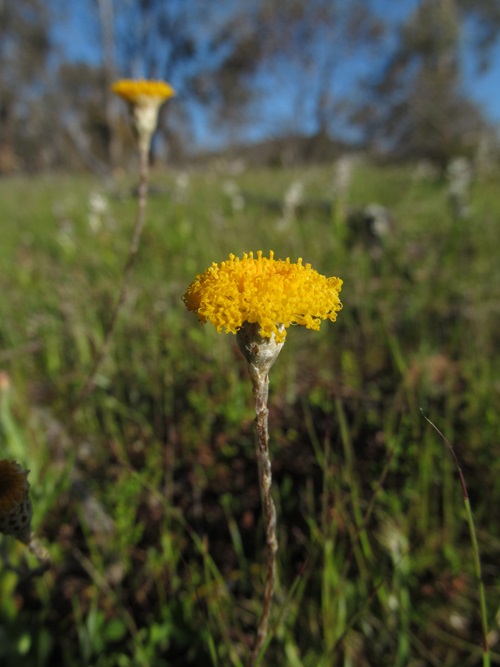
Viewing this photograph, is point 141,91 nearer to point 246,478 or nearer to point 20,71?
point 246,478

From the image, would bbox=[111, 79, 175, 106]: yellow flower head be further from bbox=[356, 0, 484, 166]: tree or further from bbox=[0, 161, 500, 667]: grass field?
bbox=[356, 0, 484, 166]: tree

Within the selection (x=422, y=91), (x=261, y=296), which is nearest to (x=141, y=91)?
(x=261, y=296)

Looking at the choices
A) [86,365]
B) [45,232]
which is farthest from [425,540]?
[45,232]

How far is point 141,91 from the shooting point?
1.55 metres

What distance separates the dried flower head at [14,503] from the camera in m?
0.73

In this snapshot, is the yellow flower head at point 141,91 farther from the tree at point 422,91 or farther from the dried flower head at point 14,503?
the tree at point 422,91

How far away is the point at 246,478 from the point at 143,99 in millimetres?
1489

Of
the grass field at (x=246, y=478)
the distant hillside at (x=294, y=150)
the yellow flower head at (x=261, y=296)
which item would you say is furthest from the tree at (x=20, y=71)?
the yellow flower head at (x=261, y=296)

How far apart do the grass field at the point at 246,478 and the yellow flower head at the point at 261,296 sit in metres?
0.41

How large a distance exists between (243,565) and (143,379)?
104 cm

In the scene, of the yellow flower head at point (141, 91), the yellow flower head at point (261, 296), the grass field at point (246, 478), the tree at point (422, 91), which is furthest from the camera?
the tree at point (422, 91)

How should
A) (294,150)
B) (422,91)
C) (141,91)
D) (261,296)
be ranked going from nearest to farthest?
(261,296) → (141,91) → (294,150) → (422,91)

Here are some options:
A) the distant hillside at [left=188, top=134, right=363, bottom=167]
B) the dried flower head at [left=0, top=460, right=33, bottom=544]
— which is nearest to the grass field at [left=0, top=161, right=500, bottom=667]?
the dried flower head at [left=0, top=460, right=33, bottom=544]

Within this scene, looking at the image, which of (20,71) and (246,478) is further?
(20,71)
